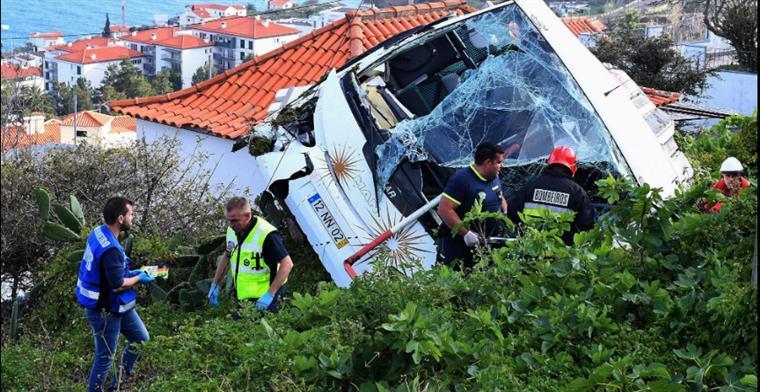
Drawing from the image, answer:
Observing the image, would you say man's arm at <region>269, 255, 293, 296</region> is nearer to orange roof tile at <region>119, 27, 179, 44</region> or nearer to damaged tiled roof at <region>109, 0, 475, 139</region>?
damaged tiled roof at <region>109, 0, 475, 139</region>

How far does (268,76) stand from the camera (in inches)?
624

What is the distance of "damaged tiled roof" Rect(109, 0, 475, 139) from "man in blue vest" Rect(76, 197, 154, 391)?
7862 mm

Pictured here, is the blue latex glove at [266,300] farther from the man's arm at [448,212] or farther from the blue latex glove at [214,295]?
the man's arm at [448,212]

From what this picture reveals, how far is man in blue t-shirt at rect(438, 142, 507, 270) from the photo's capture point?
6.73 meters

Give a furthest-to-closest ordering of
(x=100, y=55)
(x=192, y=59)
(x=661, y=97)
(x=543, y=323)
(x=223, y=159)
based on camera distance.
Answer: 1. (x=100, y=55)
2. (x=192, y=59)
3. (x=223, y=159)
4. (x=661, y=97)
5. (x=543, y=323)

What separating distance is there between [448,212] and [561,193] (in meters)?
0.78

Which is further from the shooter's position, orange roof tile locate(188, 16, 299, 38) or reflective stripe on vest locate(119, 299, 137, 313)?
orange roof tile locate(188, 16, 299, 38)

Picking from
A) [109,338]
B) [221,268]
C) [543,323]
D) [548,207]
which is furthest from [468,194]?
[109,338]

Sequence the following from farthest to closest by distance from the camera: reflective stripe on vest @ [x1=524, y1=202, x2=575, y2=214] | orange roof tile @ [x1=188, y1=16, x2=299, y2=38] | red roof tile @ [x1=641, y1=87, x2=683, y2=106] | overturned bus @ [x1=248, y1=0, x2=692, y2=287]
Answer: orange roof tile @ [x1=188, y1=16, x2=299, y2=38] → red roof tile @ [x1=641, y1=87, x2=683, y2=106] → overturned bus @ [x1=248, y1=0, x2=692, y2=287] → reflective stripe on vest @ [x1=524, y1=202, x2=575, y2=214]

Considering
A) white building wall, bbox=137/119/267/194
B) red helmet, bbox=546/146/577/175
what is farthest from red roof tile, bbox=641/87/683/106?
red helmet, bbox=546/146/577/175

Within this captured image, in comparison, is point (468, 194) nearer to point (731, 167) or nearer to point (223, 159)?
point (731, 167)

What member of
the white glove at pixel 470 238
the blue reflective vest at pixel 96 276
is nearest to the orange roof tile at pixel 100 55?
the blue reflective vest at pixel 96 276

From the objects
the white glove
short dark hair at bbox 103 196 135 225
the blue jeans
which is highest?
short dark hair at bbox 103 196 135 225

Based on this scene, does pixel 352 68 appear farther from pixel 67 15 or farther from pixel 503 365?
pixel 67 15
